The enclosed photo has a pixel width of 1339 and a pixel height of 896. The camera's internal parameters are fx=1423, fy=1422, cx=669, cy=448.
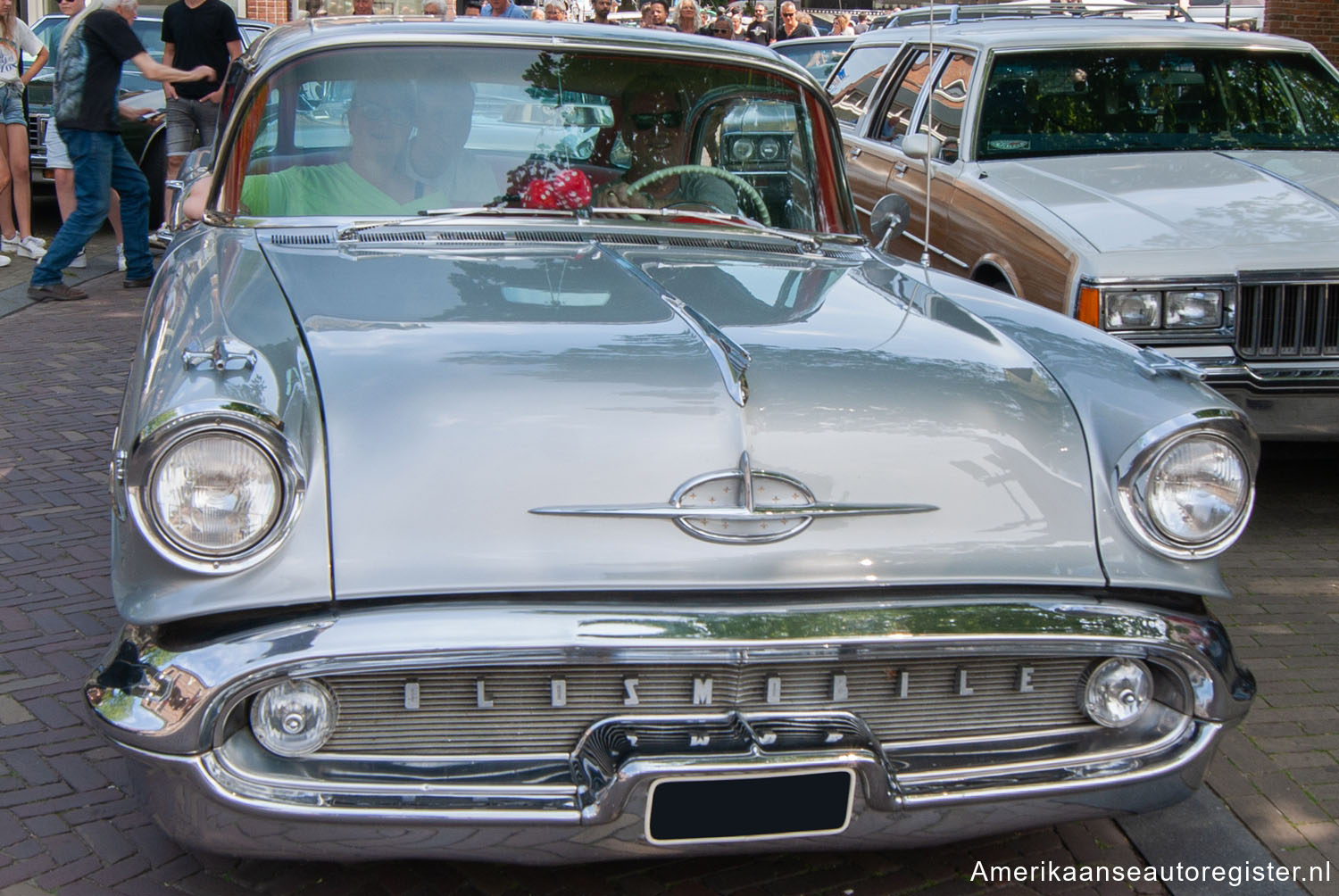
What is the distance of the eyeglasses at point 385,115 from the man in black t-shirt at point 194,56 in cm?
620

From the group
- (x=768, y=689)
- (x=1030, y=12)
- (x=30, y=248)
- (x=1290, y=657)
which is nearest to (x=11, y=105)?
(x=30, y=248)

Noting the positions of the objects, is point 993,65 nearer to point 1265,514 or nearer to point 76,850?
point 1265,514

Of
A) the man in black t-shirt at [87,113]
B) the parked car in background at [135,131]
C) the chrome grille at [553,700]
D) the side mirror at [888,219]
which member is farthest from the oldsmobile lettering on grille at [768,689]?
the parked car in background at [135,131]

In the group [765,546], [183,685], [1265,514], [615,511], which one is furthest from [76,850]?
[1265,514]

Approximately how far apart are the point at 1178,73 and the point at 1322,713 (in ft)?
11.9

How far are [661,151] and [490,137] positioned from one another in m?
0.50

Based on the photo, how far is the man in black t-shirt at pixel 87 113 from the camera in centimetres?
838

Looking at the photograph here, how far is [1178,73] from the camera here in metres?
6.41

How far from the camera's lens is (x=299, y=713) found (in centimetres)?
232

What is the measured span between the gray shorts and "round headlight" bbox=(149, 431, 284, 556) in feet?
25.1

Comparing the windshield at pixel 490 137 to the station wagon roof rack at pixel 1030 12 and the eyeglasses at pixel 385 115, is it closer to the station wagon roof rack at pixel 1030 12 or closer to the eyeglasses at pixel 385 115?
the eyeglasses at pixel 385 115

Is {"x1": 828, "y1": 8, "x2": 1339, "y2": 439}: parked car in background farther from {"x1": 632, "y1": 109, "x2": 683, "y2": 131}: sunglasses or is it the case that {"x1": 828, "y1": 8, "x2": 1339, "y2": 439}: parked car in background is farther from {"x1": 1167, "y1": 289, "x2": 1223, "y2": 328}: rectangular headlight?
{"x1": 632, "y1": 109, "x2": 683, "y2": 131}: sunglasses

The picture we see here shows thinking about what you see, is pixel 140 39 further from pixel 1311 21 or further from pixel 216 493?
pixel 1311 21

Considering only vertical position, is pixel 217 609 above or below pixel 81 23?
below
